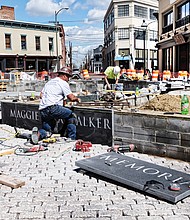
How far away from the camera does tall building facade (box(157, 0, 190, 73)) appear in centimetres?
2850

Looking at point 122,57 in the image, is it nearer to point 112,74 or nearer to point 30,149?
point 112,74

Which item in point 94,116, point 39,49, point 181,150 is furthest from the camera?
point 39,49

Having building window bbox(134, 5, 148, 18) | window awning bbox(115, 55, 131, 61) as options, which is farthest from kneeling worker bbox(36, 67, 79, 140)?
building window bbox(134, 5, 148, 18)

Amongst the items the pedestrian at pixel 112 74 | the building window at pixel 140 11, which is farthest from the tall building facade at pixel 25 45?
the pedestrian at pixel 112 74

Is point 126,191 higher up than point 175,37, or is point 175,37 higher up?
point 175,37

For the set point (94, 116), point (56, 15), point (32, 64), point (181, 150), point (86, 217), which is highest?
point (56, 15)

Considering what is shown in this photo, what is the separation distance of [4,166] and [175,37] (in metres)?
26.9

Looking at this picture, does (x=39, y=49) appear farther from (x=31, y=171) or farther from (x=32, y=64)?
(x=31, y=171)

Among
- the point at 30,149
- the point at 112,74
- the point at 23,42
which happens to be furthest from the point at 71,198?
the point at 23,42

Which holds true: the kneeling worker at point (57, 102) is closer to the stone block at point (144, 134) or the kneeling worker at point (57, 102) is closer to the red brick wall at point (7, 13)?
the stone block at point (144, 134)

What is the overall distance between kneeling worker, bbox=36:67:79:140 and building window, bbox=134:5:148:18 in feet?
195

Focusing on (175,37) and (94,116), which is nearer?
(94,116)

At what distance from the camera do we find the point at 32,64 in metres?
47.0

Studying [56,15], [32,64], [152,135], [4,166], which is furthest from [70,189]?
[32,64]
